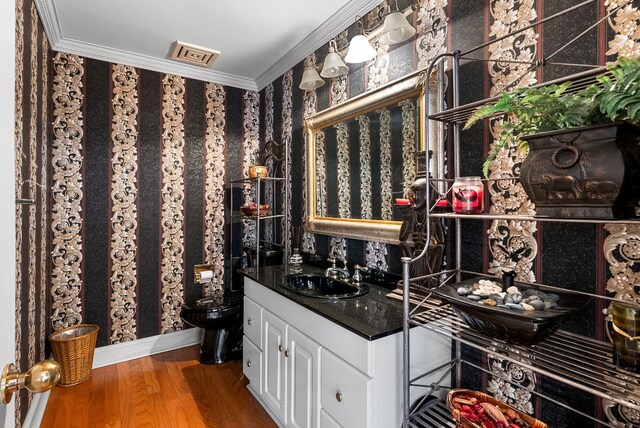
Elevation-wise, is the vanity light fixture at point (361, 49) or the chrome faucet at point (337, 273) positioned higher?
the vanity light fixture at point (361, 49)

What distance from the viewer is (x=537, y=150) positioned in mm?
891

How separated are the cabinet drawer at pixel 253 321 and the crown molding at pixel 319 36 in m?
1.86

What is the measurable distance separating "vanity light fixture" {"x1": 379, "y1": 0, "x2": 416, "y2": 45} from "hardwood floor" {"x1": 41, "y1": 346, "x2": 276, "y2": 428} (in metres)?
2.21

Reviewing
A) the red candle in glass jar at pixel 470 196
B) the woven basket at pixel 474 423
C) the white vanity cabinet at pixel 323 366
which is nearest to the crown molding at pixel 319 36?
the red candle in glass jar at pixel 470 196

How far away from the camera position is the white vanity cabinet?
1.25 meters

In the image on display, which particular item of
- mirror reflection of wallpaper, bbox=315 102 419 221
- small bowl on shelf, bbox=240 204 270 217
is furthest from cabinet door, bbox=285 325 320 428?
small bowl on shelf, bbox=240 204 270 217

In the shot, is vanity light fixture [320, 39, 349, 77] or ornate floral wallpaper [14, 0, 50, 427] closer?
ornate floral wallpaper [14, 0, 50, 427]

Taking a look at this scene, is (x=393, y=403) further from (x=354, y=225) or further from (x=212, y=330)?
(x=212, y=330)

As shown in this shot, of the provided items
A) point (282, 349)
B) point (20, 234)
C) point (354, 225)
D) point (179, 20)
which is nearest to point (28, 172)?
point (20, 234)

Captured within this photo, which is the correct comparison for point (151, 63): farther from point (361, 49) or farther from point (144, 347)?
point (144, 347)

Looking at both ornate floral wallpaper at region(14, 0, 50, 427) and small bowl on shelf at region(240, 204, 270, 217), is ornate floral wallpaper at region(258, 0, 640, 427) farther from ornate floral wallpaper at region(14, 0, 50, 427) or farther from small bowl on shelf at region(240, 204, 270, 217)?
ornate floral wallpaper at region(14, 0, 50, 427)

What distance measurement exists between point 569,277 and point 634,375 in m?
0.41

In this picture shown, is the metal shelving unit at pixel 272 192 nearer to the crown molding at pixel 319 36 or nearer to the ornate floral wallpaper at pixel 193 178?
the ornate floral wallpaper at pixel 193 178

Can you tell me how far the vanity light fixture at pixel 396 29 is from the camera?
1.59m
